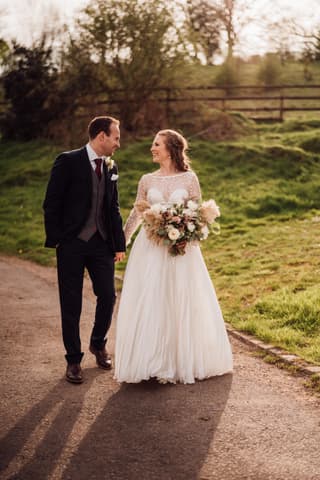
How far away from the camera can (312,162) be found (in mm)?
20391

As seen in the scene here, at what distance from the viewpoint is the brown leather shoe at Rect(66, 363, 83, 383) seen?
6.03m

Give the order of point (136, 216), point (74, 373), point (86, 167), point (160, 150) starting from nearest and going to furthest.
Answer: point (74, 373), point (86, 167), point (160, 150), point (136, 216)

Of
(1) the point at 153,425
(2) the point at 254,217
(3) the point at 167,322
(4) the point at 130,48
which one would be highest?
(4) the point at 130,48

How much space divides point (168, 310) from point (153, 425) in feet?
4.84

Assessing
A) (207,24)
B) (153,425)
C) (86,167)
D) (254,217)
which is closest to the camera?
(153,425)

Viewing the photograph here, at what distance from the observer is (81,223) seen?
6.17 m

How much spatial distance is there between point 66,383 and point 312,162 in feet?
52.1

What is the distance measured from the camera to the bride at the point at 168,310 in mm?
6039

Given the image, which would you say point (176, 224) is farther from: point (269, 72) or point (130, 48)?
point (269, 72)

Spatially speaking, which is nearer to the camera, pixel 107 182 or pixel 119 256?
pixel 107 182

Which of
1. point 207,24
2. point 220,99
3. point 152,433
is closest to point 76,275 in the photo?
point 152,433

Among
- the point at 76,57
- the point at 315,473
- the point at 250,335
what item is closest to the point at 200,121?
the point at 76,57

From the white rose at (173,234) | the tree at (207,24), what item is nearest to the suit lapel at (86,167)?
the white rose at (173,234)

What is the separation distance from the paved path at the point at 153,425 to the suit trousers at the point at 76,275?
1.31 ft
